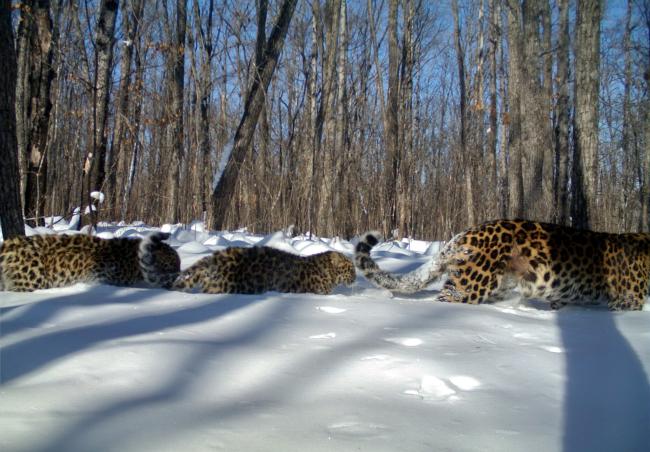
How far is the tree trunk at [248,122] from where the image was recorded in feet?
41.3

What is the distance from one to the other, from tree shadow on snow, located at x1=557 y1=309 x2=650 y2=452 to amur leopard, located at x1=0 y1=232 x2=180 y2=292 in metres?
3.81

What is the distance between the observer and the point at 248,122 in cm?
1305

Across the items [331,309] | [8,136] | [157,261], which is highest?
[8,136]

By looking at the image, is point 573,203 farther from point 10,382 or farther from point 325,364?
point 10,382

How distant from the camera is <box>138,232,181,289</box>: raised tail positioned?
534cm

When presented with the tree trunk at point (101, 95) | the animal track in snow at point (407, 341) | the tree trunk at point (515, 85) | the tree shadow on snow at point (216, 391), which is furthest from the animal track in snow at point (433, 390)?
the tree trunk at point (515, 85)

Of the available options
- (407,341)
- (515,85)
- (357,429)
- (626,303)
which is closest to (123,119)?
(515,85)

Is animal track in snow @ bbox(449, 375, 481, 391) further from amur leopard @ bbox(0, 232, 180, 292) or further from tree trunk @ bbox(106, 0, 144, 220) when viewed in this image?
tree trunk @ bbox(106, 0, 144, 220)

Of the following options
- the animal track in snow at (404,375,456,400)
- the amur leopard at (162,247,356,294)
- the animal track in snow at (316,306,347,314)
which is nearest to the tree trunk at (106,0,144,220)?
the amur leopard at (162,247,356,294)

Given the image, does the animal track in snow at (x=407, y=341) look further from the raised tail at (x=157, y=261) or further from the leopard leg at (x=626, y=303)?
the leopard leg at (x=626, y=303)

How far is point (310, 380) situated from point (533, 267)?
3505 millimetres

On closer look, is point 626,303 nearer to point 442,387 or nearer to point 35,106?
point 442,387

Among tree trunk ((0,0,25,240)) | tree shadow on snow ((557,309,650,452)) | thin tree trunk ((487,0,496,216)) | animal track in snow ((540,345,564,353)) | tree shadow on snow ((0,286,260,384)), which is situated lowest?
tree shadow on snow ((557,309,650,452))

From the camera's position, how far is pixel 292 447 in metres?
1.81
